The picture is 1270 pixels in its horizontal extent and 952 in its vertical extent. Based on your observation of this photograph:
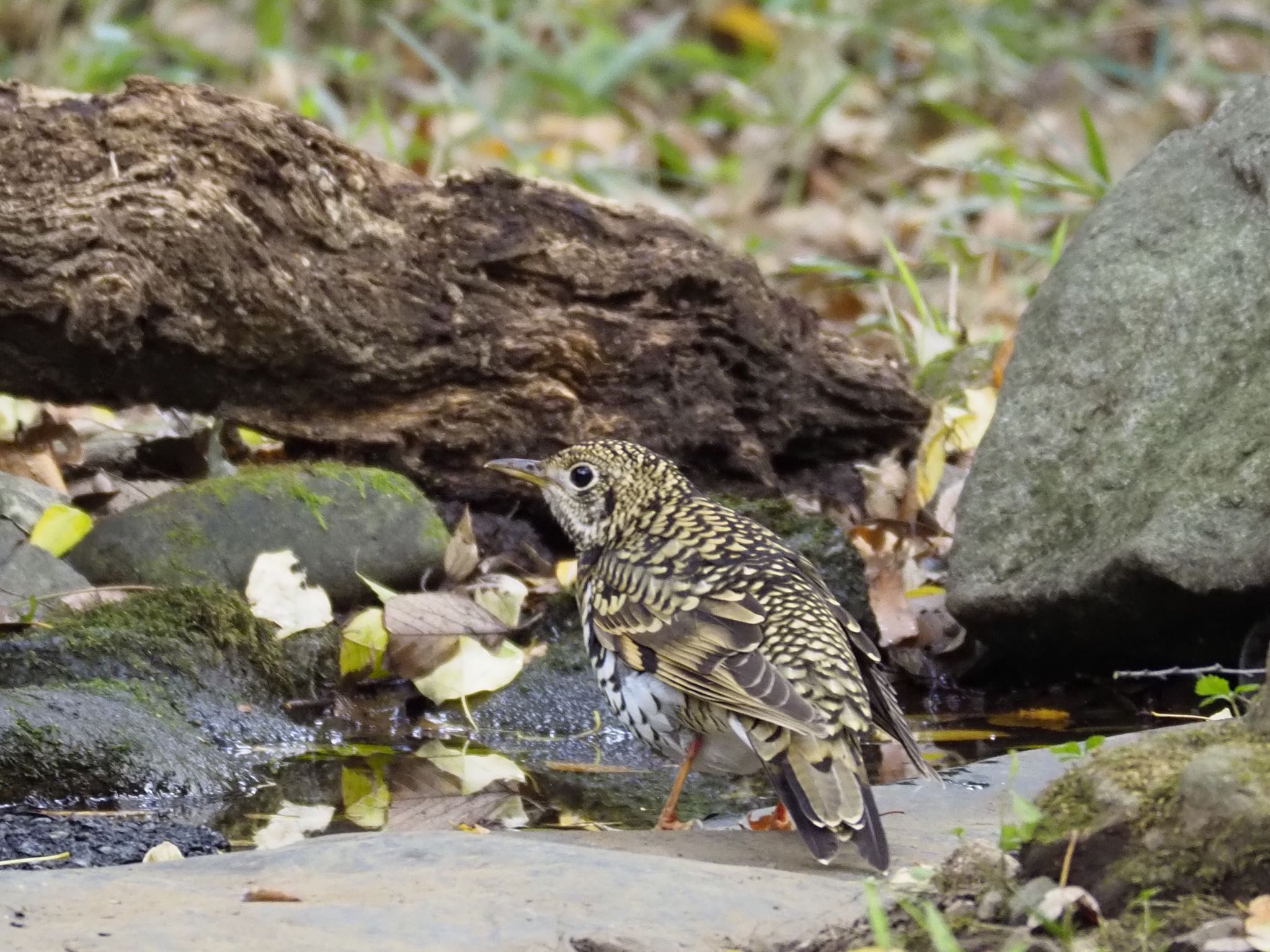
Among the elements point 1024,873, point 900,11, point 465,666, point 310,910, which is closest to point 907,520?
point 465,666

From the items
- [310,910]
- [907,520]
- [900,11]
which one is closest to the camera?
Result: [310,910]

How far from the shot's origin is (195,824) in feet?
15.4

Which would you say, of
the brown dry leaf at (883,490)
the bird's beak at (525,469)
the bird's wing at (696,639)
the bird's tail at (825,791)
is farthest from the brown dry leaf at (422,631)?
the brown dry leaf at (883,490)

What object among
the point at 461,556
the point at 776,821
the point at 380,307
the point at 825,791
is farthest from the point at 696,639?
the point at 380,307

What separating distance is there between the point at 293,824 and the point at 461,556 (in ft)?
6.11

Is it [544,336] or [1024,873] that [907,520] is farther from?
[1024,873]

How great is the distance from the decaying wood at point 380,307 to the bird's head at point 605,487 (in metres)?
1.09

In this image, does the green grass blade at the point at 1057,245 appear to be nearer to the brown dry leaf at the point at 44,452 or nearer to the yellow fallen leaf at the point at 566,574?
the yellow fallen leaf at the point at 566,574

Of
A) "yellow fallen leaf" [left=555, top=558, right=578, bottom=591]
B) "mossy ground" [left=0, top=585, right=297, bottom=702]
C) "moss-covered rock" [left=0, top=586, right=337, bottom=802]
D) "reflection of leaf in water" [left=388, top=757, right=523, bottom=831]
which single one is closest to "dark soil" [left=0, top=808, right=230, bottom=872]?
"moss-covered rock" [left=0, top=586, right=337, bottom=802]

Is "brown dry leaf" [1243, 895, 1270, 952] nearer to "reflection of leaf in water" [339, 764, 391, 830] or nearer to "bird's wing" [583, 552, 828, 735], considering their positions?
"bird's wing" [583, 552, 828, 735]

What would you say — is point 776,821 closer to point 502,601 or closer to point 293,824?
point 293,824

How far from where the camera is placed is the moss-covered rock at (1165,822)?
126 inches

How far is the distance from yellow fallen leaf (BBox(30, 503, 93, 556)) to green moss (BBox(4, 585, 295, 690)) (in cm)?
36

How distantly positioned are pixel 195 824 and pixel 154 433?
10.3 ft
